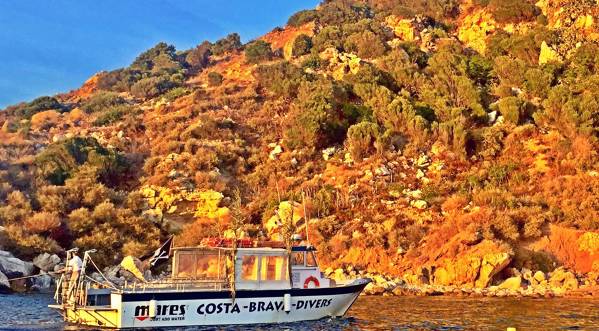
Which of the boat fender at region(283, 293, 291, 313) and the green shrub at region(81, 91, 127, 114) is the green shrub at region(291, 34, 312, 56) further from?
the boat fender at region(283, 293, 291, 313)

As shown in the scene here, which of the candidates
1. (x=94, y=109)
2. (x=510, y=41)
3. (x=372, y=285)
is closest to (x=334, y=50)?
(x=510, y=41)

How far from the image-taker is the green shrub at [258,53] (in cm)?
8481

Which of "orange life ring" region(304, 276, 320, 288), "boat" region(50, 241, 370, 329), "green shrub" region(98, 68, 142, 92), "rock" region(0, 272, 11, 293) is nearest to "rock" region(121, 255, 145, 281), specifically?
"rock" region(0, 272, 11, 293)

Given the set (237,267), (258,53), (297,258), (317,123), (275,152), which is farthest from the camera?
(258,53)

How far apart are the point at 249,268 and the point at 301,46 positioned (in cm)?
6474

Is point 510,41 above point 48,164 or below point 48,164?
above

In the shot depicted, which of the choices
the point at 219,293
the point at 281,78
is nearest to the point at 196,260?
the point at 219,293

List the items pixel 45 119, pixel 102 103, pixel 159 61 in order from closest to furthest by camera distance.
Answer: pixel 45 119 → pixel 102 103 → pixel 159 61

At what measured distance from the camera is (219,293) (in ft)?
67.4

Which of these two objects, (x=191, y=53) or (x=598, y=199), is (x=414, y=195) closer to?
(x=598, y=199)

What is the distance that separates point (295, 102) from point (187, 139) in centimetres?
1341

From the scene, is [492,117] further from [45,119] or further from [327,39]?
[45,119]

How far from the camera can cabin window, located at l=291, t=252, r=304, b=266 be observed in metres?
22.6

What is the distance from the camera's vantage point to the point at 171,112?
229 feet
